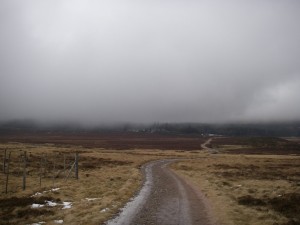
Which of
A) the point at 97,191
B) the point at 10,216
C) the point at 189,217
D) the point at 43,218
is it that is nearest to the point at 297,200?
the point at 189,217

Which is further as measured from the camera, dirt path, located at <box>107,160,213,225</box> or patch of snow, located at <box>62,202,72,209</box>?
patch of snow, located at <box>62,202,72,209</box>

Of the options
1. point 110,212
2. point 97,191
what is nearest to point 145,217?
point 110,212

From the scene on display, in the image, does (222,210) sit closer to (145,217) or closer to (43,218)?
(145,217)

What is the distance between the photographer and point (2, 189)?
31406 mm

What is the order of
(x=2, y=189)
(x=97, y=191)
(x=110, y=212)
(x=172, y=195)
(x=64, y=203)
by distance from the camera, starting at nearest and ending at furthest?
(x=110, y=212), (x=64, y=203), (x=172, y=195), (x=97, y=191), (x=2, y=189)

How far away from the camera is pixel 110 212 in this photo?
63.9ft

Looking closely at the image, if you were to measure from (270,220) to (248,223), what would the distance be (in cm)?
153

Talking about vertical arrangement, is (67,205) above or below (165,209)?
below

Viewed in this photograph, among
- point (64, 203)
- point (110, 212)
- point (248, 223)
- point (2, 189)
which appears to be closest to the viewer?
point (248, 223)

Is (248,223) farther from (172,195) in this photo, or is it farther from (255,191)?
(255,191)

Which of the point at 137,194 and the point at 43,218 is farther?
the point at 137,194

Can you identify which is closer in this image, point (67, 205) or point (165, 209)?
point (165, 209)

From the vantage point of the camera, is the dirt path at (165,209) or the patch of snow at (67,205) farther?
the patch of snow at (67,205)

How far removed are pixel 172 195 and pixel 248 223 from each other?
9.98 meters
